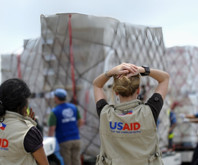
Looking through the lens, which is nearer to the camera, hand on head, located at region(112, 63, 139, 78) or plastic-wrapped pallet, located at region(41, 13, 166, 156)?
hand on head, located at region(112, 63, 139, 78)

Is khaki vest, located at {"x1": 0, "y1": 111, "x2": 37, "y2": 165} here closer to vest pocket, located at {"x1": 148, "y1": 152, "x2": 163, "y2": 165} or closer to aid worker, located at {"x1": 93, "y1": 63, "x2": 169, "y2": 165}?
aid worker, located at {"x1": 93, "y1": 63, "x2": 169, "y2": 165}

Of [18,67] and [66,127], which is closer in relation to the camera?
[66,127]

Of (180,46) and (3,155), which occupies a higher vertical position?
(3,155)

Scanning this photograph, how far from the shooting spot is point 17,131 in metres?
1.89

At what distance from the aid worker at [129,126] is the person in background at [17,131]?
0.41 m

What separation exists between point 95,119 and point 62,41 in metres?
1.40

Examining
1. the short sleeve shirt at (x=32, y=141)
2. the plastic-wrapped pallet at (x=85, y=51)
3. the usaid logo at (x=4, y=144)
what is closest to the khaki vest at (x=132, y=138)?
the short sleeve shirt at (x=32, y=141)

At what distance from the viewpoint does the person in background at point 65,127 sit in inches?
178

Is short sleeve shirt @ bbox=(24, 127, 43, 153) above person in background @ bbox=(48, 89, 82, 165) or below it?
above

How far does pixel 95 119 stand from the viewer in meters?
5.04

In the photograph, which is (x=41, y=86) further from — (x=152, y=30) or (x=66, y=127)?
(x=152, y=30)

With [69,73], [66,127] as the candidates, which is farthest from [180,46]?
[66,127]

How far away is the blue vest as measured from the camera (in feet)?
14.9

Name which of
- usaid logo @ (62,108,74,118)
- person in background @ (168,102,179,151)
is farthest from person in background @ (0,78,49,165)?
person in background @ (168,102,179,151)
